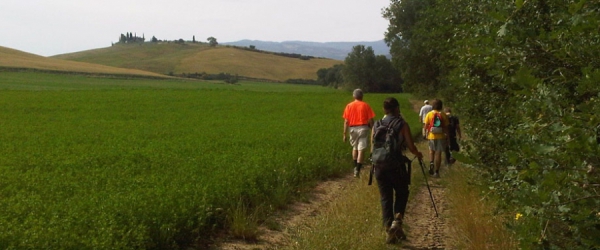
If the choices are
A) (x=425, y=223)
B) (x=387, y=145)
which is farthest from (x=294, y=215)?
(x=387, y=145)

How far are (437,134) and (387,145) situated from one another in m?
6.11

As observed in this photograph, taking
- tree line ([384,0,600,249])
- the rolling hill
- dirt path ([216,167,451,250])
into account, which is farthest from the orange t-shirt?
the rolling hill

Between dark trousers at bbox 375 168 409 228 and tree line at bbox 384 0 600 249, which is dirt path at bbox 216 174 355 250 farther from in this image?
tree line at bbox 384 0 600 249

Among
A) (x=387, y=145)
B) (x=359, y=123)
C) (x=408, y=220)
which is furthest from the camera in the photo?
(x=359, y=123)

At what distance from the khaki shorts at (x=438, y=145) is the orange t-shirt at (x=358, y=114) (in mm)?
1546

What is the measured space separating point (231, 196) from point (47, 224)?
9.80 feet

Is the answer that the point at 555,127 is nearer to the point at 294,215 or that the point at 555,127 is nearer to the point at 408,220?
the point at 408,220

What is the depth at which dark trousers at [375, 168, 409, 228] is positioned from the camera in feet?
24.1

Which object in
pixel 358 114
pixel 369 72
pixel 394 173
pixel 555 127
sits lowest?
pixel 394 173

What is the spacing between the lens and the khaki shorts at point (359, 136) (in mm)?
12656

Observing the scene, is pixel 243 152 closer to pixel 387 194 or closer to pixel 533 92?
pixel 387 194

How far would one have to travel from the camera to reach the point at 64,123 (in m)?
23.5

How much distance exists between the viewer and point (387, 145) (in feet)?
24.0

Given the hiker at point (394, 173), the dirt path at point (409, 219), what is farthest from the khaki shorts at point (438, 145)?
the hiker at point (394, 173)
